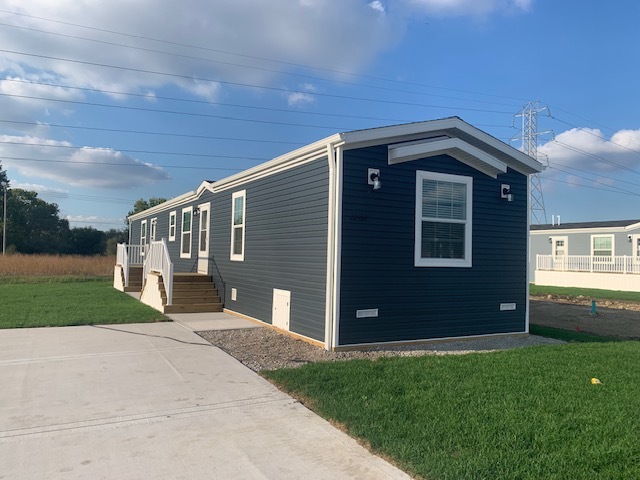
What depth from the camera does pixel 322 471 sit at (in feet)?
10.1

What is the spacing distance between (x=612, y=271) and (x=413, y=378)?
22016mm

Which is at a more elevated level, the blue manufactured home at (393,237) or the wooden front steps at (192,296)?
the blue manufactured home at (393,237)

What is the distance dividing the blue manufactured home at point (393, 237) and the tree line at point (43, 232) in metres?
35.4

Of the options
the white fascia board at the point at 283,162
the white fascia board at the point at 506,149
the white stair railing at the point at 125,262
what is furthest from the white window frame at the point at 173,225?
the white fascia board at the point at 506,149

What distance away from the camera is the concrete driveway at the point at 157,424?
310 centimetres

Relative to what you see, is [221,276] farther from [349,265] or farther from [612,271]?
[612,271]

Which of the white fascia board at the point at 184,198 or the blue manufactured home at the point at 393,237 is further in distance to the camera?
the white fascia board at the point at 184,198

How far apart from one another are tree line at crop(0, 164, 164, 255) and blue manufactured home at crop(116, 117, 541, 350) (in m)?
35.4

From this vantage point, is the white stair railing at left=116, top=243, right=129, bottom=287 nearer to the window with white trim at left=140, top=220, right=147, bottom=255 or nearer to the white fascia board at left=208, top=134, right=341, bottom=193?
the window with white trim at left=140, top=220, right=147, bottom=255

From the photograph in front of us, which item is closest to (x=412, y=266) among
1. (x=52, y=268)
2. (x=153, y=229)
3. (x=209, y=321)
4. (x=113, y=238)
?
(x=209, y=321)

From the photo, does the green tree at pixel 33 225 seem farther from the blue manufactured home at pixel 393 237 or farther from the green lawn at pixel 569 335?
the green lawn at pixel 569 335

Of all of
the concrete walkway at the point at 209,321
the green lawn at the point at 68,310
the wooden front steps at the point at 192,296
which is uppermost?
the wooden front steps at the point at 192,296

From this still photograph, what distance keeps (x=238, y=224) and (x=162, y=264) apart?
2.30 meters

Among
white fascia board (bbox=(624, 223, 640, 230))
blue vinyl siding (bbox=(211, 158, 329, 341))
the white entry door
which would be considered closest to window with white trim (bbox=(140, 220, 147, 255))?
the white entry door
